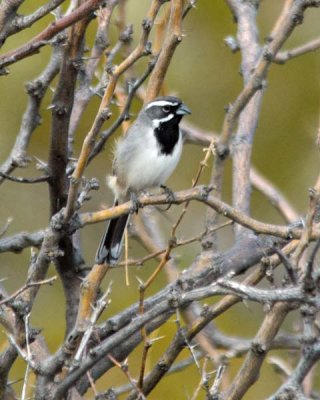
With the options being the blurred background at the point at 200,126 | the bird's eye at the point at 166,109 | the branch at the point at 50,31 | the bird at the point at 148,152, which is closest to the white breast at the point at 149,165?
the bird at the point at 148,152

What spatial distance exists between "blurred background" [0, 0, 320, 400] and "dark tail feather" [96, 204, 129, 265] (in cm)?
263

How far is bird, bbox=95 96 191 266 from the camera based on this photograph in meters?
5.23

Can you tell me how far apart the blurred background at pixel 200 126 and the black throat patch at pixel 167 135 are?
243 cm

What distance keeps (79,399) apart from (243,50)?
204 cm

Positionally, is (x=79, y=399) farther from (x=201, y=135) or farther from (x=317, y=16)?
(x=317, y=16)

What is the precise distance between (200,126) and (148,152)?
3301mm

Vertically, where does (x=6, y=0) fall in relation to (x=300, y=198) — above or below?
below

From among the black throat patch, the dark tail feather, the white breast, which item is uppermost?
the black throat patch

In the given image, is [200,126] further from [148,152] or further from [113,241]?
[113,241]

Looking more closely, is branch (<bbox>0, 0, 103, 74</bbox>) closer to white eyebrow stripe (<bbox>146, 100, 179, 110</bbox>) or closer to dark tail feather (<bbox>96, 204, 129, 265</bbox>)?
dark tail feather (<bbox>96, 204, 129, 265</bbox>)

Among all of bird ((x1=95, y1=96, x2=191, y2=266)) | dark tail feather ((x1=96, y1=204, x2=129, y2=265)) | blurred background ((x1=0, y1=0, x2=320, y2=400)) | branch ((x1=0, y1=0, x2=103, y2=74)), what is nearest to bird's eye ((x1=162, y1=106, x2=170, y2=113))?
bird ((x1=95, y1=96, x2=191, y2=266))

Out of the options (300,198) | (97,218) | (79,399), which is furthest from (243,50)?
(300,198)

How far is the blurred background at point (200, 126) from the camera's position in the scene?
811cm

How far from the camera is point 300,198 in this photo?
8.45m
